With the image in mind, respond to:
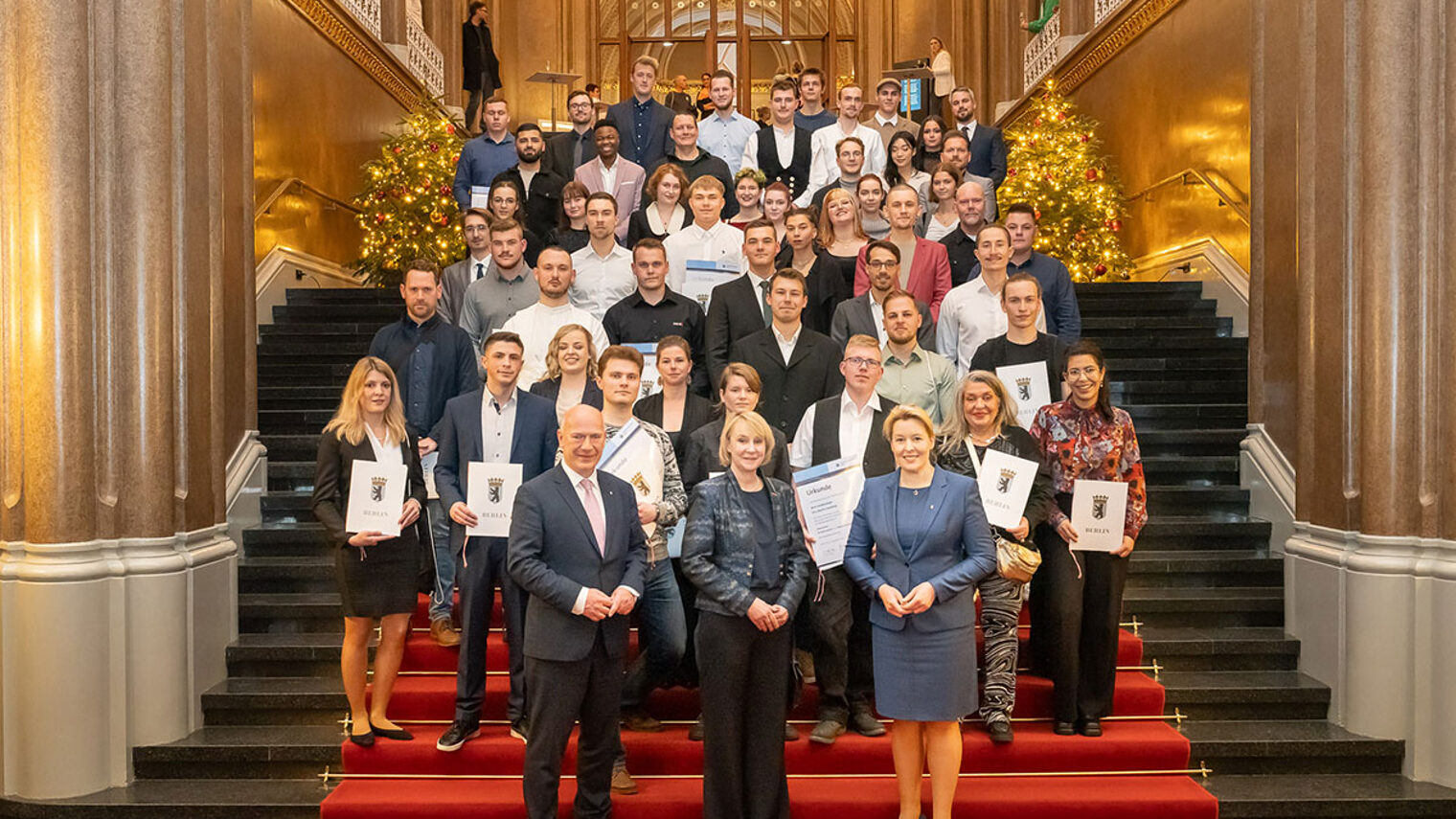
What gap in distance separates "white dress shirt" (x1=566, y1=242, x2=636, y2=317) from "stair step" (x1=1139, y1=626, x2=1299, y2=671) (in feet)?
10.9

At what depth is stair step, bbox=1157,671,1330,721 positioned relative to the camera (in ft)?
20.5

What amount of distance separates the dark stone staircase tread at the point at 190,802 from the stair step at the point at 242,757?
0.15ft

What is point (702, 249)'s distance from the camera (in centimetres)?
743

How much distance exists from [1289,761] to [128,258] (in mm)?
5903

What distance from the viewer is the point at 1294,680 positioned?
6465 mm

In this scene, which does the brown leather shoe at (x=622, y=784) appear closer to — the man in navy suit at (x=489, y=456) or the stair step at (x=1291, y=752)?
the man in navy suit at (x=489, y=456)

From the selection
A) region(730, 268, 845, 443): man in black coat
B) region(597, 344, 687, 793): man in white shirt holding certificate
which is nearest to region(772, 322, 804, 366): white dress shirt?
region(730, 268, 845, 443): man in black coat

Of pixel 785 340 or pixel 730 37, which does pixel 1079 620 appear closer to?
pixel 785 340

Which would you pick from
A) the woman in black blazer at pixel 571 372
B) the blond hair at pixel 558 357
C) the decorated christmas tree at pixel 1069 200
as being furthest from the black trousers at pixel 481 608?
the decorated christmas tree at pixel 1069 200

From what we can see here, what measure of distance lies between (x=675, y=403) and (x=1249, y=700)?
3.13 m

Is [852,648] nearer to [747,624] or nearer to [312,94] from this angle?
[747,624]

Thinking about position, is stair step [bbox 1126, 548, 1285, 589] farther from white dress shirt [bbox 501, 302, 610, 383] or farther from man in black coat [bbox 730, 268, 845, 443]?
white dress shirt [bbox 501, 302, 610, 383]

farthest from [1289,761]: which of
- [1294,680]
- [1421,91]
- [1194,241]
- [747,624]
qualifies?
[1194,241]

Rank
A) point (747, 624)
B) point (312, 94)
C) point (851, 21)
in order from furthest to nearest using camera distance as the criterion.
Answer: point (851, 21) < point (312, 94) < point (747, 624)
